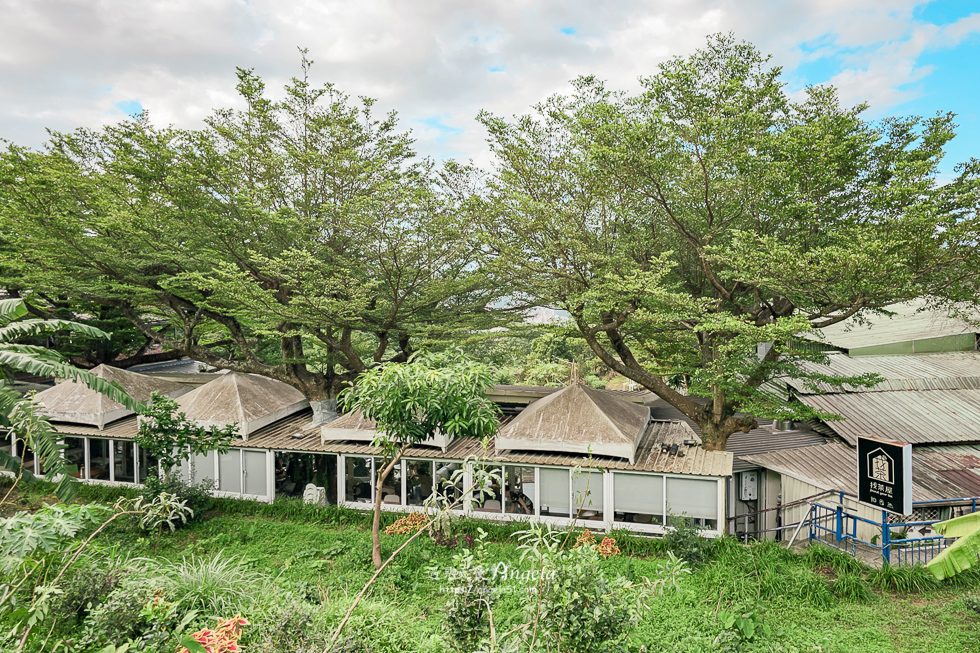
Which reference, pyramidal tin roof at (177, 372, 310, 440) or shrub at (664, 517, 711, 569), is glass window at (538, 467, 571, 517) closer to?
shrub at (664, 517, 711, 569)

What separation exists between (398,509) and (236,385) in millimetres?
5988

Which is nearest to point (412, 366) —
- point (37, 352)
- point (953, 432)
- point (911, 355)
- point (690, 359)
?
point (37, 352)

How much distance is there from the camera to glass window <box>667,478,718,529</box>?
36.6 feet

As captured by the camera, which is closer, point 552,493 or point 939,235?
point 939,235

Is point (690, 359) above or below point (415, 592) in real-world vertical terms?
above

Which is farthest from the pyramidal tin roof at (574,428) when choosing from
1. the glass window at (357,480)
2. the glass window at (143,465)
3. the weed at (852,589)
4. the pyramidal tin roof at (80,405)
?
the pyramidal tin roof at (80,405)

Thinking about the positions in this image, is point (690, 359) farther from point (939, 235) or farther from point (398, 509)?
point (398, 509)

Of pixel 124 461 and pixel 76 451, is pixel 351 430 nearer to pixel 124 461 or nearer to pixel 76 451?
pixel 124 461

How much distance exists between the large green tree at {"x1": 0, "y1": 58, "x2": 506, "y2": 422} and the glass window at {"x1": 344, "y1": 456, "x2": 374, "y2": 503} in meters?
3.30

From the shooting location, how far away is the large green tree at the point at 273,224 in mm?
15398

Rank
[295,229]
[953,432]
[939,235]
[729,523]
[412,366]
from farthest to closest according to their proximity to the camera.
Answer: [295,229] < [953,432] < [729,523] < [939,235] < [412,366]

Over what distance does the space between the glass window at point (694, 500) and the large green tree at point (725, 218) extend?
2.24 meters

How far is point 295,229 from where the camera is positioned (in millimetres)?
16609

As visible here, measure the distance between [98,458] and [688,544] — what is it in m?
16.4
